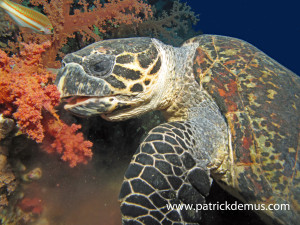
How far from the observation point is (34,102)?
1.33 m

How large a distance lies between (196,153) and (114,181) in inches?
46.5

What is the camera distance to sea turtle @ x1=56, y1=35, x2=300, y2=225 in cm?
128

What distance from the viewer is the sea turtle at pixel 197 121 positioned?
1275mm

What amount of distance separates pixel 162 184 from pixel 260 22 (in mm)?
65512

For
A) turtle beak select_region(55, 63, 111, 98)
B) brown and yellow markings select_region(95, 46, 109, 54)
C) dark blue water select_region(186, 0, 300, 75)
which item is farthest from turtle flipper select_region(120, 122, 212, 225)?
dark blue water select_region(186, 0, 300, 75)

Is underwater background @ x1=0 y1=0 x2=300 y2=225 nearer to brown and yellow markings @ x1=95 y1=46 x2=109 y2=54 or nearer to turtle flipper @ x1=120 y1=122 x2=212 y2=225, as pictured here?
brown and yellow markings @ x1=95 y1=46 x2=109 y2=54

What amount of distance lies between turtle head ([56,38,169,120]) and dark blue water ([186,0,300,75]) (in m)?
50.3

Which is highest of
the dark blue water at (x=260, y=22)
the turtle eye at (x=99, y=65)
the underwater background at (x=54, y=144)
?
the dark blue water at (x=260, y=22)

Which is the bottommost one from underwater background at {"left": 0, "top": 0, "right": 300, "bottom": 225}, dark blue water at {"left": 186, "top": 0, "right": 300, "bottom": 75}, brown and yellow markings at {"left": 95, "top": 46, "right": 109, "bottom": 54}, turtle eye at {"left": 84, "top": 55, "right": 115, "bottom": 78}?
underwater background at {"left": 0, "top": 0, "right": 300, "bottom": 225}

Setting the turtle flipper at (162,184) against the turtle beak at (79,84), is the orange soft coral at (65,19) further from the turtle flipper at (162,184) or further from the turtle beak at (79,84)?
the turtle flipper at (162,184)

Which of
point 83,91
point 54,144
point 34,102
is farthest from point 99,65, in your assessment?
point 54,144

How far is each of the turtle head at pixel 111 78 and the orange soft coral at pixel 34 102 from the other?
0.49ft

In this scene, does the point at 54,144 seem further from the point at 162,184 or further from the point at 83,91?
the point at 162,184

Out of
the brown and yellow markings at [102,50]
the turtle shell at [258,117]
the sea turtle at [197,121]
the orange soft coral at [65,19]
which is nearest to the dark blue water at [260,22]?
the orange soft coral at [65,19]
